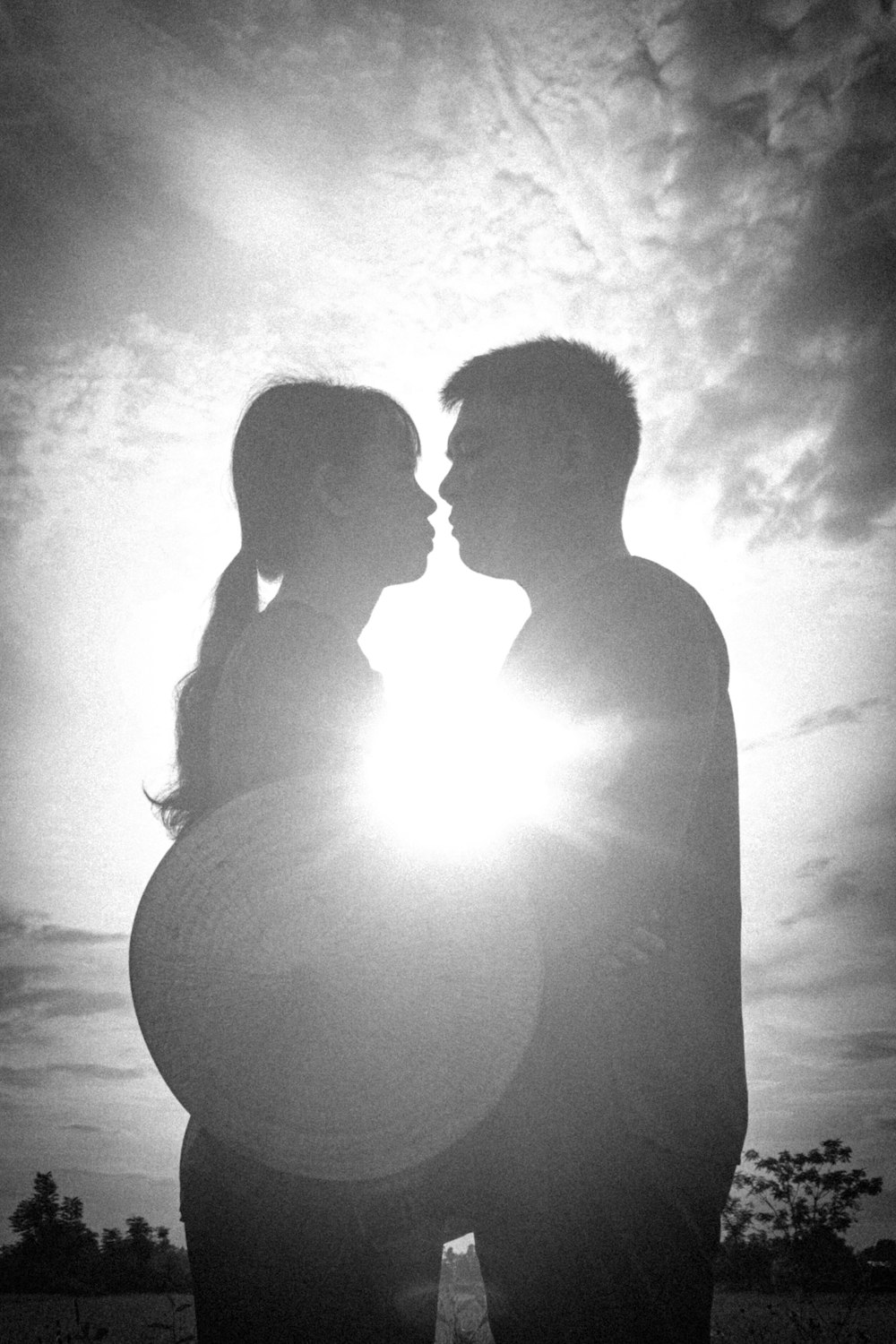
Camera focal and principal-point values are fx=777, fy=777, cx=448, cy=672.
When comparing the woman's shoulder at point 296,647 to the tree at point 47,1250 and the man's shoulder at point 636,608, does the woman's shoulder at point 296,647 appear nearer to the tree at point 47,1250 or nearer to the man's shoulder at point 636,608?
the man's shoulder at point 636,608

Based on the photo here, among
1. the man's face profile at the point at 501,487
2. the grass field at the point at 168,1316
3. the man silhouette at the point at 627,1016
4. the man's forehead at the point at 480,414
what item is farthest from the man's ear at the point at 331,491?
the grass field at the point at 168,1316

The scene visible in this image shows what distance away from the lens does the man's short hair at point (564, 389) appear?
3.83 metres

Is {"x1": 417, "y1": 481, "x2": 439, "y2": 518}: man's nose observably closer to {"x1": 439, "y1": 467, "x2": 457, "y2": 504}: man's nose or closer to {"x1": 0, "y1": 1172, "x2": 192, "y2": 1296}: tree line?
{"x1": 439, "y1": 467, "x2": 457, "y2": 504}: man's nose

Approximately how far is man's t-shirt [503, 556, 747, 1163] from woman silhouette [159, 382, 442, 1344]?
26.2 inches

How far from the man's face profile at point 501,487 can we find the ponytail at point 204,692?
107cm

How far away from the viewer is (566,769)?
2.29m

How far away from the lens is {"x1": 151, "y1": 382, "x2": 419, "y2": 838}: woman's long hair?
133 inches

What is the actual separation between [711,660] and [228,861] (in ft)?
5.23

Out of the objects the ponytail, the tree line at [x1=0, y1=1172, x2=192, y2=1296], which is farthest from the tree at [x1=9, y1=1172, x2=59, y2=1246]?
the ponytail

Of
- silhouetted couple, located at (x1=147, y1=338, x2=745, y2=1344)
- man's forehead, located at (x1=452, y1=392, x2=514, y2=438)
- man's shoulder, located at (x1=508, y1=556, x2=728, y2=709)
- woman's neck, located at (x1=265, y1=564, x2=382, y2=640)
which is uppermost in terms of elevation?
man's forehead, located at (x1=452, y1=392, x2=514, y2=438)

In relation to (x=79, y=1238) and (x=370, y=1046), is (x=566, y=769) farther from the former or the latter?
(x=79, y=1238)

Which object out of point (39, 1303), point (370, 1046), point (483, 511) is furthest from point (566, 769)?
point (39, 1303)

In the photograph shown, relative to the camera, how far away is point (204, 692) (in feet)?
9.98

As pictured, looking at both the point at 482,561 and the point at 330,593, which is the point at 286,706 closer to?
the point at 330,593
